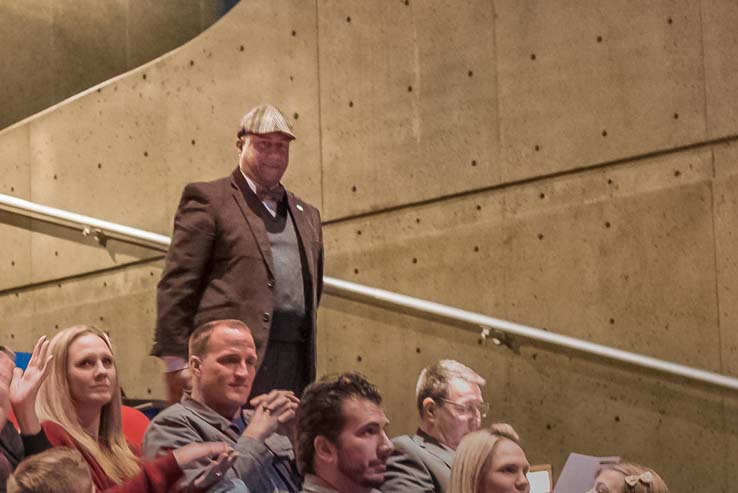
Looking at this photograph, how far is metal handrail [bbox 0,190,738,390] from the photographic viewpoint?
12.7ft

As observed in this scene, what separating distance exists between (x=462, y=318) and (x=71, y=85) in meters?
2.72

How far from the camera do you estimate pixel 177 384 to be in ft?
9.53

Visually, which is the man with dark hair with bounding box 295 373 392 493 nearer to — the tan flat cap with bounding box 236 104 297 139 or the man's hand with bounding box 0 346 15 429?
the man's hand with bounding box 0 346 15 429

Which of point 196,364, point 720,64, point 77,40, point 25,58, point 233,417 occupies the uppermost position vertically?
point 77,40

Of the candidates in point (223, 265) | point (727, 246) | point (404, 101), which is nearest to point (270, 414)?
point (223, 265)

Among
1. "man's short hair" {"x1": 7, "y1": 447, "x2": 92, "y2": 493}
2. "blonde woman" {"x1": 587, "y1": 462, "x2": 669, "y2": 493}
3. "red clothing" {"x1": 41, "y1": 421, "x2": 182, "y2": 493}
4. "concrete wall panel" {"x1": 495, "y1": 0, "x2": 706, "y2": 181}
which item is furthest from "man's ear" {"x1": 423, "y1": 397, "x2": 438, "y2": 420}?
"concrete wall panel" {"x1": 495, "y1": 0, "x2": 706, "y2": 181}

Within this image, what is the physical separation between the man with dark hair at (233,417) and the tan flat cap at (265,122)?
68 centimetres

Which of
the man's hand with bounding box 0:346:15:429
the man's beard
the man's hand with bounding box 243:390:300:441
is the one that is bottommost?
the man's beard

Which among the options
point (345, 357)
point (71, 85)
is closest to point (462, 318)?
point (345, 357)

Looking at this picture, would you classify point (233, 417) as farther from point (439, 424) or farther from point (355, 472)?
point (439, 424)

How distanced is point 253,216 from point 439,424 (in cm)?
68

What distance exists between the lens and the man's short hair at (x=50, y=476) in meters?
2.05

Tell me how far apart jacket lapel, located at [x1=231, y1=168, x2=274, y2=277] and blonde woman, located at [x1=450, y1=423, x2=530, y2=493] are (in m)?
0.77

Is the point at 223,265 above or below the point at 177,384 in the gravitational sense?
above
